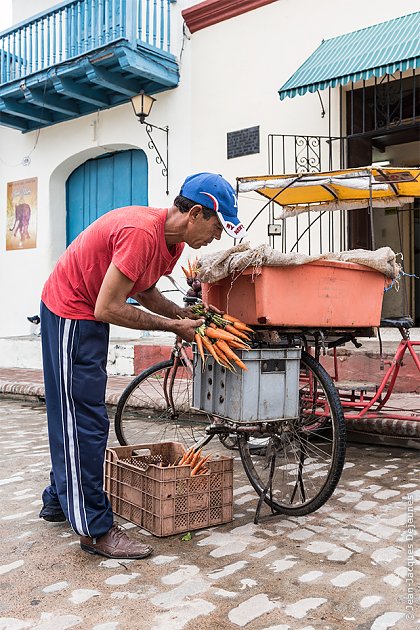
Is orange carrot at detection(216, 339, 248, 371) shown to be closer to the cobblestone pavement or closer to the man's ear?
the man's ear

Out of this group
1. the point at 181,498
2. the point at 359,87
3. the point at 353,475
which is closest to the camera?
the point at 181,498

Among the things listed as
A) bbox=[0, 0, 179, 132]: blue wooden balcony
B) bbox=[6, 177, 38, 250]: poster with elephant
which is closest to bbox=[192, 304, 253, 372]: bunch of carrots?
bbox=[0, 0, 179, 132]: blue wooden balcony

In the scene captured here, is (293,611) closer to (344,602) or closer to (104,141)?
(344,602)

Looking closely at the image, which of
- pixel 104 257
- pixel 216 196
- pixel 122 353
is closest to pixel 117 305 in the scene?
pixel 104 257

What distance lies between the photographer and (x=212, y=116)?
9578 millimetres

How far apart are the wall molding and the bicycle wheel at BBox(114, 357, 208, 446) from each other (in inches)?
257

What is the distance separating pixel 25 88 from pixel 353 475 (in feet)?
29.7

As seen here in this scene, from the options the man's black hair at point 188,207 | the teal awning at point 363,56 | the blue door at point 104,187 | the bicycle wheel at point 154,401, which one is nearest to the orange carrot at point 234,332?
the man's black hair at point 188,207

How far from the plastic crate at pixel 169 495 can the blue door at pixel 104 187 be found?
25.6ft

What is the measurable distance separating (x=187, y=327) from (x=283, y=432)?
823 mm

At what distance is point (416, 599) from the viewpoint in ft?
7.84

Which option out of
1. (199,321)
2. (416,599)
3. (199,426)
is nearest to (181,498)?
(199,321)

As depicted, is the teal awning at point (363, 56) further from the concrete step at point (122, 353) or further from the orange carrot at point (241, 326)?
the orange carrot at point (241, 326)

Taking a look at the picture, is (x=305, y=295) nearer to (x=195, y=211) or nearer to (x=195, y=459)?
(x=195, y=211)
